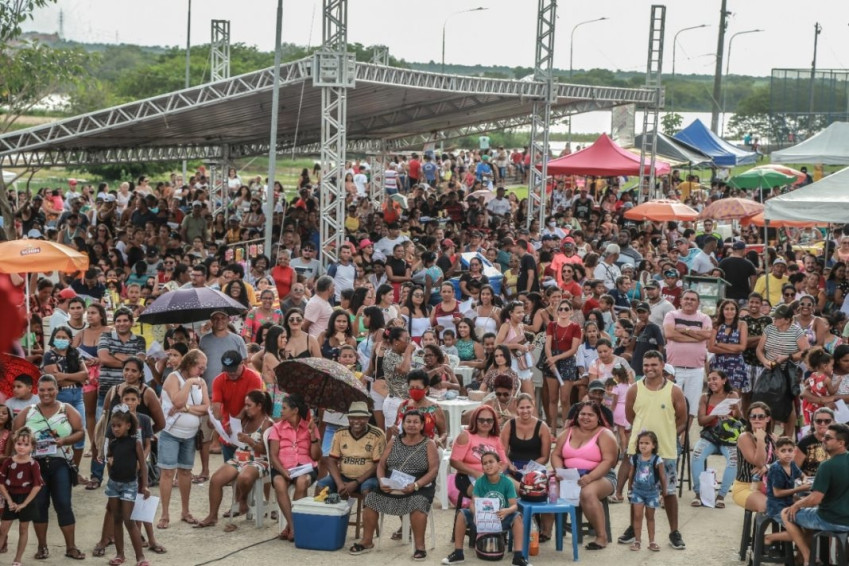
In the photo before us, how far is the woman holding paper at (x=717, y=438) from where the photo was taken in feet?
38.0

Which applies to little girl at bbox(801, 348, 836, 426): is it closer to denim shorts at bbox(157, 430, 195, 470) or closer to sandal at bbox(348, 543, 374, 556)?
sandal at bbox(348, 543, 374, 556)

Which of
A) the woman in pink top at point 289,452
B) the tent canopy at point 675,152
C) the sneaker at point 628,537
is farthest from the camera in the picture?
the tent canopy at point 675,152

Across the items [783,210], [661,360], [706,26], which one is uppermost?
[706,26]

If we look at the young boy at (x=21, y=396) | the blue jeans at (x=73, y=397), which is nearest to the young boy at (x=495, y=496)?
the young boy at (x=21, y=396)

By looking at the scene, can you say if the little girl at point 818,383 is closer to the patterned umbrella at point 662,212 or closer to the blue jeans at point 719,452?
the blue jeans at point 719,452

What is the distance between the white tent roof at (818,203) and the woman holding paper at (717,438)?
587 cm

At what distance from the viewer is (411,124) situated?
30.5 m

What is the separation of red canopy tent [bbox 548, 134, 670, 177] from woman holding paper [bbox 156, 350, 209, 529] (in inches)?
842

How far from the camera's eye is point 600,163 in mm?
31828

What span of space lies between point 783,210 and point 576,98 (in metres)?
12.8

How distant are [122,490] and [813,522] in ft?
17.1

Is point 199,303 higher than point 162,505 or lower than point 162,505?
higher

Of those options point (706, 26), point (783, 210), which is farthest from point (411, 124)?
point (706, 26)

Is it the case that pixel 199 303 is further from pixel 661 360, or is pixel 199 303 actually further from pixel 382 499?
pixel 661 360
